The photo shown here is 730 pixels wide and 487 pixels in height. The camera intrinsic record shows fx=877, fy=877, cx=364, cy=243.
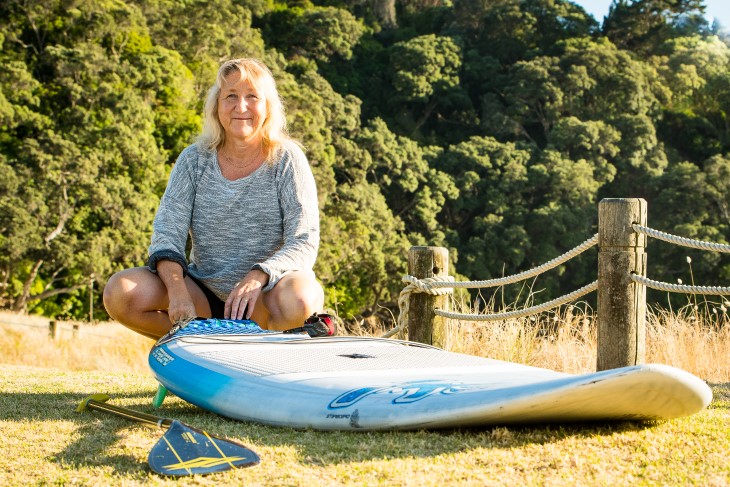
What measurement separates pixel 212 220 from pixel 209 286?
0.79ft

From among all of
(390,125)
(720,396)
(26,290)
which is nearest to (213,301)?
(720,396)

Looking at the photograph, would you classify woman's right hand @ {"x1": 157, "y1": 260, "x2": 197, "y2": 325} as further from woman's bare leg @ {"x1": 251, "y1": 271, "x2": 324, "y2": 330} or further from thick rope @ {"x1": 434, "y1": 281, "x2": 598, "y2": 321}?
thick rope @ {"x1": 434, "y1": 281, "x2": 598, "y2": 321}

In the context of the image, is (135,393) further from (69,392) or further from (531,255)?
(531,255)

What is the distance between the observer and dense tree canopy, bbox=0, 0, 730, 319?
20.1m

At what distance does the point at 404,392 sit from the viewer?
227 cm

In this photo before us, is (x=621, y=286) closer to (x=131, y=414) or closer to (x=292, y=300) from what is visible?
(x=292, y=300)

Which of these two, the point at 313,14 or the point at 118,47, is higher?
the point at 313,14

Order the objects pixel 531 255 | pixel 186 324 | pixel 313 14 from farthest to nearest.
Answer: pixel 313 14 < pixel 531 255 < pixel 186 324

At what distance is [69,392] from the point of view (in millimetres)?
3266

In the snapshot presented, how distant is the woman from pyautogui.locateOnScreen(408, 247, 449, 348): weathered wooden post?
94cm

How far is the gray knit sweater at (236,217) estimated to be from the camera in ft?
10.4

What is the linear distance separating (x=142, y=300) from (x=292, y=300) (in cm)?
53

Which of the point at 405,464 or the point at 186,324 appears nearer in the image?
the point at 405,464

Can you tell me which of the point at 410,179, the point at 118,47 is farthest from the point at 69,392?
the point at 410,179
